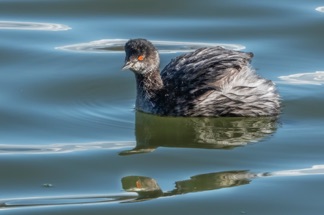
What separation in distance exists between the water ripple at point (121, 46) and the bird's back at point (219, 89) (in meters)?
1.92

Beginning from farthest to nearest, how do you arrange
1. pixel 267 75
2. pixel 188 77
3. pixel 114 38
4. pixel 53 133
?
pixel 114 38 < pixel 267 75 < pixel 188 77 < pixel 53 133

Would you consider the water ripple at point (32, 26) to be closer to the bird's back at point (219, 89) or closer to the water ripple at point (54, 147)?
the bird's back at point (219, 89)

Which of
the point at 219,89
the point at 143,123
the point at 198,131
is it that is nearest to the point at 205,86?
the point at 219,89

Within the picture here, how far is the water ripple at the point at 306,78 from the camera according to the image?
13.1 metres

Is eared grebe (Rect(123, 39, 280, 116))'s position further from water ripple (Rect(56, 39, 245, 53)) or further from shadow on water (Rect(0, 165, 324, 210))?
shadow on water (Rect(0, 165, 324, 210))

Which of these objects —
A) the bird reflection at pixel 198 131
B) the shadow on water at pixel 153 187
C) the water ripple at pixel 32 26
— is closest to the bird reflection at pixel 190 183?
the shadow on water at pixel 153 187

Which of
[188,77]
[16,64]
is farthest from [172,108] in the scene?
[16,64]

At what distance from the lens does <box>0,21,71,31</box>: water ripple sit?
15.2 metres

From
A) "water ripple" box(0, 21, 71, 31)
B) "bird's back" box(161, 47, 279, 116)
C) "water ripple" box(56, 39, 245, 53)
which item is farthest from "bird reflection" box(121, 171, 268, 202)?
"water ripple" box(0, 21, 71, 31)

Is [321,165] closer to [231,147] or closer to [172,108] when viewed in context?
[231,147]

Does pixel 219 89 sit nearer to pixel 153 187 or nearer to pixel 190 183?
pixel 190 183

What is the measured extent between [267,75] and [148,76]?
1465mm

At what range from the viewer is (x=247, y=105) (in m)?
12.4

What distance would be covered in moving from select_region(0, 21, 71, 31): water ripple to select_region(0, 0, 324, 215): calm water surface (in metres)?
0.02
